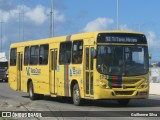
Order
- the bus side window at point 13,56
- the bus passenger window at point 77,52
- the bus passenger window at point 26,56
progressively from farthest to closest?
the bus side window at point 13,56 < the bus passenger window at point 26,56 < the bus passenger window at point 77,52

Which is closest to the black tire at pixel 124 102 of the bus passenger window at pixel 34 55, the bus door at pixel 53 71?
the bus door at pixel 53 71

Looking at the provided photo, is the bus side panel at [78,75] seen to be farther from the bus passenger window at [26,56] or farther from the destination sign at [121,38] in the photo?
the bus passenger window at [26,56]

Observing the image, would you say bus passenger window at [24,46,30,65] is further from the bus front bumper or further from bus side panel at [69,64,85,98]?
the bus front bumper

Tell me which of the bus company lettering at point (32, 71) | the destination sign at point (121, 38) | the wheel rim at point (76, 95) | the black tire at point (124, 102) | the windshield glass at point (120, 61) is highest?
the destination sign at point (121, 38)

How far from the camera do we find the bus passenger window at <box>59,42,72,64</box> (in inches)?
861

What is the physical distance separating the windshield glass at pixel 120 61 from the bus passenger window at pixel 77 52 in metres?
1.19

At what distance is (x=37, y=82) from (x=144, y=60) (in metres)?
7.09

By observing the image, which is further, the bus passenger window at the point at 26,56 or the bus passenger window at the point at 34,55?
the bus passenger window at the point at 26,56

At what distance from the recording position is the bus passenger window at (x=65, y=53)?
71.8ft

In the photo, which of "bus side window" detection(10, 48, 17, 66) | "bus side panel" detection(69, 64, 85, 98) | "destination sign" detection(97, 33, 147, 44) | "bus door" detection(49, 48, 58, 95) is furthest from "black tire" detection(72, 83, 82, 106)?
"bus side window" detection(10, 48, 17, 66)

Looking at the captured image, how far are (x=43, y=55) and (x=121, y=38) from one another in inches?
218

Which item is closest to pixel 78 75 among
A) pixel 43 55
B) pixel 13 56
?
pixel 43 55

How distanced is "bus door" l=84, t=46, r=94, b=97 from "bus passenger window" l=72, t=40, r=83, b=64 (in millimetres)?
440

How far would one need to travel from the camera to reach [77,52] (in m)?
21.1
